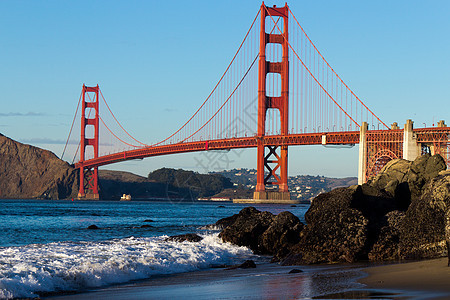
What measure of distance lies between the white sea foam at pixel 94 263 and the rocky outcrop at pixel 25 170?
4916 inches

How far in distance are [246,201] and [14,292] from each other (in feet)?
264

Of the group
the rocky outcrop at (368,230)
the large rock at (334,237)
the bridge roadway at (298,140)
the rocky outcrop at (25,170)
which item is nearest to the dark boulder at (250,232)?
the rocky outcrop at (368,230)

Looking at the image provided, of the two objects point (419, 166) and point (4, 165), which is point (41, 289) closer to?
point (419, 166)

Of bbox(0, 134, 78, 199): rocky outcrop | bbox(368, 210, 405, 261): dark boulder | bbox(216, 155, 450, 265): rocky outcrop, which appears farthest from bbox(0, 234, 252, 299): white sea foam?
bbox(0, 134, 78, 199): rocky outcrop

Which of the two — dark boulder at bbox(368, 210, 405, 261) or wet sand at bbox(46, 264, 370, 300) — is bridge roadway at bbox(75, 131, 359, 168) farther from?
wet sand at bbox(46, 264, 370, 300)

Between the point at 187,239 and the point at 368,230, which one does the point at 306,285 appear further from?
the point at 187,239

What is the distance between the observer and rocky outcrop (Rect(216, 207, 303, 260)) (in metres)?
17.3

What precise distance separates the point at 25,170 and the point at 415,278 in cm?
14521

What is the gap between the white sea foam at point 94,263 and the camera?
11.5 m

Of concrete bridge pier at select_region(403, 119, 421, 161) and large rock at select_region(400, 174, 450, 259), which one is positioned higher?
concrete bridge pier at select_region(403, 119, 421, 161)

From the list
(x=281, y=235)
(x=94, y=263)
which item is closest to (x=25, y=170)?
(x=281, y=235)

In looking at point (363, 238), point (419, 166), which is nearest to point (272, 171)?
point (419, 166)

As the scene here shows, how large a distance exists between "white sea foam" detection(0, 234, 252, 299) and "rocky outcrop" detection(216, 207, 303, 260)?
39 cm

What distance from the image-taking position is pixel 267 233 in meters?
17.9
